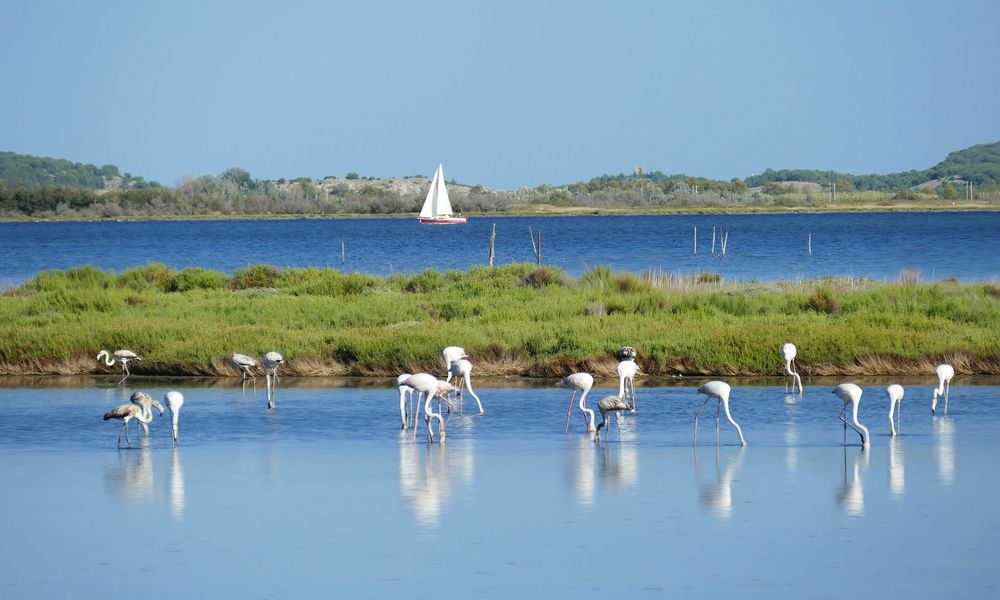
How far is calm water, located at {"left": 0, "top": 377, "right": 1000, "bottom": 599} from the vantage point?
1028 centimetres

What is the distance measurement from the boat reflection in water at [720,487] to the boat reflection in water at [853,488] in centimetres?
104

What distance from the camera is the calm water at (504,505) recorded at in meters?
10.3

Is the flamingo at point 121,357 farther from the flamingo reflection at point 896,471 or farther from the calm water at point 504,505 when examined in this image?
the flamingo reflection at point 896,471

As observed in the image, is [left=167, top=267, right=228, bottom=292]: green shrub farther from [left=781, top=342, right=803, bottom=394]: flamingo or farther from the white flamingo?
the white flamingo

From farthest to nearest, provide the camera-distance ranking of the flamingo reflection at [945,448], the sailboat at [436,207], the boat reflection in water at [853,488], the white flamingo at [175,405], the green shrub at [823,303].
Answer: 1. the sailboat at [436,207]
2. the green shrub at [823,303]
3. the white flamingo at [175,405]
4. the flamingo reflection at [945,448]
5. the boat reflection in water at [853,488]

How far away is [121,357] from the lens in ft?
69.0

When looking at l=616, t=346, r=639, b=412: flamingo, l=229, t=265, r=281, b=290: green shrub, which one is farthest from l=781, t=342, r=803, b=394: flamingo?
l=229, t=265, r=281, b=290: green shrub

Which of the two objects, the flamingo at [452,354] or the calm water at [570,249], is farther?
the calm water at [570,249]

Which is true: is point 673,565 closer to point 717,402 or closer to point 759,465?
point 759,465

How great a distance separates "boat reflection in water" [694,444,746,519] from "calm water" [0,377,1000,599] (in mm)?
41

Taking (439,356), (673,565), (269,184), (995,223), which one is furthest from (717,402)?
(269,184)

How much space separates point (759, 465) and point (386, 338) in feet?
30.3

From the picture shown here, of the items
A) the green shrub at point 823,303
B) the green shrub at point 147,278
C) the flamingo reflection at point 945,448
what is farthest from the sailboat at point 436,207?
the flamingo reflection at point 945,448

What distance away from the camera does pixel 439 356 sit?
837 inches
